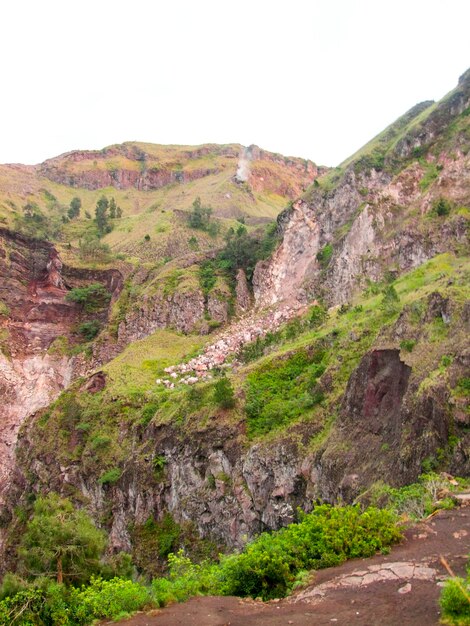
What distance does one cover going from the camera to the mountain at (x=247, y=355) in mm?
20625

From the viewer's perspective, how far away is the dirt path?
811cm

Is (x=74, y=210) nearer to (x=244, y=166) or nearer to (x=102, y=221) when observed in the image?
(x=102, y=221)

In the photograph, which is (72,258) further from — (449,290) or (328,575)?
(328,575)

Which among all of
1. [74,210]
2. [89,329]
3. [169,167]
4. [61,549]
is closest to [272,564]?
[61,549]

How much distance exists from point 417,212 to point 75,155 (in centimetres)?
10079

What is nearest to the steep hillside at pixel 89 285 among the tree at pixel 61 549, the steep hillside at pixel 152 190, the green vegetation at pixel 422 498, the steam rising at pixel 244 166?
the steep hillside at pixel 152 190

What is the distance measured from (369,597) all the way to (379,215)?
3785cm

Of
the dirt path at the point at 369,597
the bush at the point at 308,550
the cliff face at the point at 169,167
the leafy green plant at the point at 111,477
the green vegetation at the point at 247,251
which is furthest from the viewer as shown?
the cliff face at the point at 169,167

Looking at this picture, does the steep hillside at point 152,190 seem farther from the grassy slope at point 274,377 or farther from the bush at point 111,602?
the bush at point 111,602

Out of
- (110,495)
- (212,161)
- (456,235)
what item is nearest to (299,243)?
(456,235)

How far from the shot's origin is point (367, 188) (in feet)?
162

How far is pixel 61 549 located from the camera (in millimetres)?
16266

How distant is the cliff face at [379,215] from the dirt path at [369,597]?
28.5 metres

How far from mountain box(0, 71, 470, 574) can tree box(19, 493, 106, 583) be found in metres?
8.20
